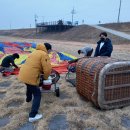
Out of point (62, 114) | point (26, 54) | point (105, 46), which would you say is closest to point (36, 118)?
point (62, 114)

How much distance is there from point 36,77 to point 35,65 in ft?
0.80

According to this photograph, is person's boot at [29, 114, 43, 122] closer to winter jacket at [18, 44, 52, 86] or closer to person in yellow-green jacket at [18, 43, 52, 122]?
person in yellow-green jacket at [18, 43, 52, 122]

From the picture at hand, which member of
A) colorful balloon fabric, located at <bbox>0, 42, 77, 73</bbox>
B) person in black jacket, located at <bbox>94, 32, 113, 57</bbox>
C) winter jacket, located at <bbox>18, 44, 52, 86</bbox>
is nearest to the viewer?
winter jacket, located at <bbox>18, 44, 52, 86</bbox>

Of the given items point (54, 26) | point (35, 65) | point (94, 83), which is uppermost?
point (35, 65)

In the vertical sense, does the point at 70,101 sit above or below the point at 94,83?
below

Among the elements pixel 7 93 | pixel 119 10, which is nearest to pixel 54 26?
pixel 119 10

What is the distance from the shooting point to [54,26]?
65.1m

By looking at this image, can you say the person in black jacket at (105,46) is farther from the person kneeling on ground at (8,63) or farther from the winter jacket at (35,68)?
the person kneeling on ground at (8,63)

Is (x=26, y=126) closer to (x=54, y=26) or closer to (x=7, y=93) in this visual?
(x=7, y=93)

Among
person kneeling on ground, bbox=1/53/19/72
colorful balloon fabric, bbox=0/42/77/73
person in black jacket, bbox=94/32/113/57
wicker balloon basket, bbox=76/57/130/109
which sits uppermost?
person in black jacket, bbox=94/32/113/57

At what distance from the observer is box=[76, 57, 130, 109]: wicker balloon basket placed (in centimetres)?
604

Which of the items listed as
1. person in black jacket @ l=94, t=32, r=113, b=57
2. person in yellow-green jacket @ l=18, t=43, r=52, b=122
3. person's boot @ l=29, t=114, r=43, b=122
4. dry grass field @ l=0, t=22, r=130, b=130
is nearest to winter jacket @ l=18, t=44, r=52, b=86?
person in yellow-green jacket @ l=18, t=43, r=52, b=122

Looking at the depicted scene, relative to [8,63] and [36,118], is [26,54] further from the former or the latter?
[36,118]

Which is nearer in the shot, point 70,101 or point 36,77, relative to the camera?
point 36,77
